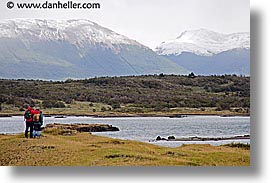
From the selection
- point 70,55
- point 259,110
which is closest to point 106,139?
point 70,55

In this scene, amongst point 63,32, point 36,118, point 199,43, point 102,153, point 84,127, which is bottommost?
point 102,153

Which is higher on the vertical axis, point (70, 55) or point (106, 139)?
point (70, 55)

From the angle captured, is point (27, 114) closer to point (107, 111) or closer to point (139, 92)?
point (107, 111)

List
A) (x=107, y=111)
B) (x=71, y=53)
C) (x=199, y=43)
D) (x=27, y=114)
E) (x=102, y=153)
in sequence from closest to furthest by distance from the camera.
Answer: (x=102, y=153) < (x=27, y=114) < (x=107, y=111) < (x=199, y=43) < (x=71, y=53)

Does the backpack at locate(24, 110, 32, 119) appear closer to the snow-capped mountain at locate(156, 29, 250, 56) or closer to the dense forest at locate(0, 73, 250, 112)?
the dense forest at locate(0, 73, 250, 112)

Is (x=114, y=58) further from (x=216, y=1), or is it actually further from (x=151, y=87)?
(x=216, y=1)

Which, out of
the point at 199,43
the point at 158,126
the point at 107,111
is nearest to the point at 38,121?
the point at 107,111
